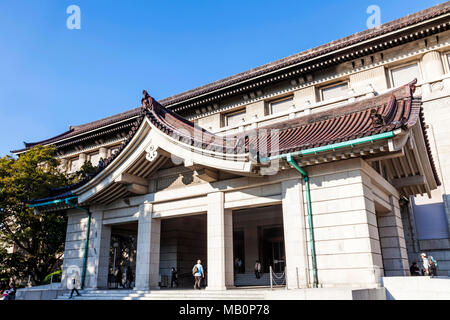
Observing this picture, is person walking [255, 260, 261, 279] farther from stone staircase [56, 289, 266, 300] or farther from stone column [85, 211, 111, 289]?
stone column [85, 211, 111, 289]

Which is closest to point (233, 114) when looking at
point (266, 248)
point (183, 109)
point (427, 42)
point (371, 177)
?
point (183, 109)

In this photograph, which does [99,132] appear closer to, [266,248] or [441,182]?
[266,248]

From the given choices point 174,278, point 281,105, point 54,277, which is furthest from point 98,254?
point 281,105

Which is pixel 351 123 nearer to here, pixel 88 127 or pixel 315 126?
pixel 315 126

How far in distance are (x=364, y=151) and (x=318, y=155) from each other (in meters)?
1.48

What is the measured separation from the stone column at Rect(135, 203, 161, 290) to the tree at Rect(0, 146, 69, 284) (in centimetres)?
1069

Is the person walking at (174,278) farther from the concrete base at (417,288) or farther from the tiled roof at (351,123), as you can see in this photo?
the concrete base at (417,288)

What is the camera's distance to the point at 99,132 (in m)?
33.9

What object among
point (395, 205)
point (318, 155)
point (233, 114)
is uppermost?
point (233, 114)

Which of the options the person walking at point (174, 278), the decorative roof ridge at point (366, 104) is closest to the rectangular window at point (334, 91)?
the decorative roof ridge at point (366, 104)
